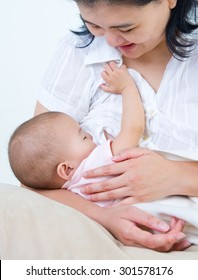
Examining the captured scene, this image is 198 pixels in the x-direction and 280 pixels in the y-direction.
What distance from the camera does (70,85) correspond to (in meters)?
1.64

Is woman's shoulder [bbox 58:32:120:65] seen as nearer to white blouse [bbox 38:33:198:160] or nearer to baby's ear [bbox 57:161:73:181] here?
white blouse [bbox 38:33:198:160]

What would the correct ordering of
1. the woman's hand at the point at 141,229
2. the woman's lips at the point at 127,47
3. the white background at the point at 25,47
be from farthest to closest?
the white background at the point at 25,47 → the woman's lips at the point at 127,47 → the woman's hand at the point at 141,229

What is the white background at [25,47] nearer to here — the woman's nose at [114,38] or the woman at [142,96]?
the woman at [142,96]

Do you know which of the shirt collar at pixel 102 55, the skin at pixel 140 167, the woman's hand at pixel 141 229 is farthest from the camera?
the shirt collar at pixel 102 55

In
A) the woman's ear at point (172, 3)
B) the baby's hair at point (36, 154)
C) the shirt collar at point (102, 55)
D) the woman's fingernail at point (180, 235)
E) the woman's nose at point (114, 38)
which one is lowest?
the woman's fingernail at point (180, 235)

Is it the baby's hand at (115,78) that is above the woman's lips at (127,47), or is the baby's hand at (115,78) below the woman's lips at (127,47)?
below

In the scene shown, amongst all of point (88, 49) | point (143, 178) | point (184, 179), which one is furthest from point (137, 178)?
point (88, 49)

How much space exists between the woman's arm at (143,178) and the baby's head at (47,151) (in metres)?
0.08

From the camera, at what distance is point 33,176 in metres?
1.47

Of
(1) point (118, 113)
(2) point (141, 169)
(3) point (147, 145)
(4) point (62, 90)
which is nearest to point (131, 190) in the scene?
(2) point (141, 169)

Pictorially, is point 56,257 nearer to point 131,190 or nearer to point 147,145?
point 131,190

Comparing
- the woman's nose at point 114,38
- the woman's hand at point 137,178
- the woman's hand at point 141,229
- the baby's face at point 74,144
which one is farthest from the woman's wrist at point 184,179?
the woman's nose at point 114,38

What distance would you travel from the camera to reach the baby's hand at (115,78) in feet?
5.16

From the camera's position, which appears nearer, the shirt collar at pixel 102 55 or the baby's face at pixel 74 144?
the baby's face at pixel 74 144
